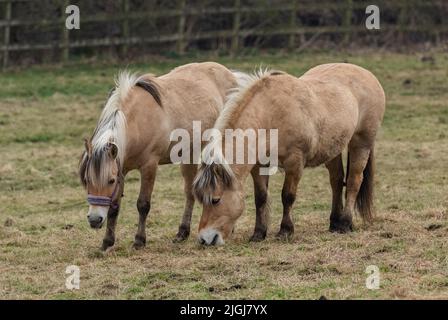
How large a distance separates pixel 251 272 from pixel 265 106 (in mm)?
1736

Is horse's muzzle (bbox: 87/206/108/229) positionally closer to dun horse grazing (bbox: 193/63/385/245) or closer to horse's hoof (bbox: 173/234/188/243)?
dun horse grazing (bbox: 193/63/385/245)

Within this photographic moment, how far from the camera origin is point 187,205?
9.55 meters

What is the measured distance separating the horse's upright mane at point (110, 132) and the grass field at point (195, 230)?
769 mm

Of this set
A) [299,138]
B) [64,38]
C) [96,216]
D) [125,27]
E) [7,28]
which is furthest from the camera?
[125,27]

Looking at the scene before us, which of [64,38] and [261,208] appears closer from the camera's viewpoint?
[261,208]

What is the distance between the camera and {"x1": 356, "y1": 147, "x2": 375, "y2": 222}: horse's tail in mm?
9625

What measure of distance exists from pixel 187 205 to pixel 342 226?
4.98ft

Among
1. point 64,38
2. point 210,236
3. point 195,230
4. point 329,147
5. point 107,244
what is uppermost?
point 64,38

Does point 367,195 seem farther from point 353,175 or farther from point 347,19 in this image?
point 347,19

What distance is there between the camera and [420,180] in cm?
1205

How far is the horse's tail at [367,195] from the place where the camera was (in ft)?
31.6

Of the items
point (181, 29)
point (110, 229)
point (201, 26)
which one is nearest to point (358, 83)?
point (110, 229)

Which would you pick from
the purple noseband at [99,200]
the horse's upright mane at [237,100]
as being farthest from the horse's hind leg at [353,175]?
the purple noseband at [99,200]
